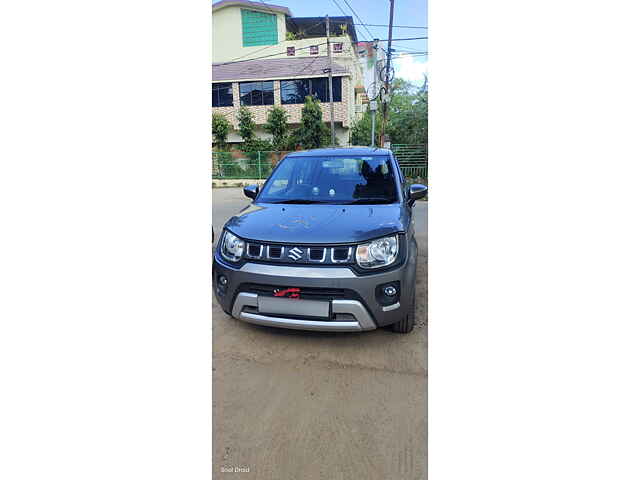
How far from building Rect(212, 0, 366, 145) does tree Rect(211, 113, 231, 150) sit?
37 millimetres

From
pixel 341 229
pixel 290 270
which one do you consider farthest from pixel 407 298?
pixel 290 270

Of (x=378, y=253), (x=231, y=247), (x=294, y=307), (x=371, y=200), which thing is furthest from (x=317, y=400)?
(x=371, y=200)

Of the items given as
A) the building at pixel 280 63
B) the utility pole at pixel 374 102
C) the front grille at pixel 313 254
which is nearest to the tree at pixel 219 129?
the building at pixel 280 63

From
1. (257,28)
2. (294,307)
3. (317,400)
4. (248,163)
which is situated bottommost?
(317,400)

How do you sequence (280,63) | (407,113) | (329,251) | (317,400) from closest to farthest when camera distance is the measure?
1. (317,400)
2. (329,251)
3. (407,113)
4. (280,63)

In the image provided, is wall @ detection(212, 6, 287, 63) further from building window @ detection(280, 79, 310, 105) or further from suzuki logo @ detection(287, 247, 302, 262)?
suzuki logo @ detection(287, 247, 302, 262)

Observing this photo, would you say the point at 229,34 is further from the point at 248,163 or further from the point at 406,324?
the point at 406,324

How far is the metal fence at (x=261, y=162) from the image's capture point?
6.03 ft

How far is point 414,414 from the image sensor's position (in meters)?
1.57

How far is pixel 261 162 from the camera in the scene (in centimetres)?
219

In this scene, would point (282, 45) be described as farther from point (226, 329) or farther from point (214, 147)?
point (226, 329)

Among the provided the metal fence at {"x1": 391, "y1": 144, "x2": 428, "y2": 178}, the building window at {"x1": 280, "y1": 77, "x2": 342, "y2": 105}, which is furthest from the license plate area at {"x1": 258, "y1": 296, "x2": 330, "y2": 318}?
the building window at {"x1": 280, "y1": 77, "x2": 342, "y2": 105}

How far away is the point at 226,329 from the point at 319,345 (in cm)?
52

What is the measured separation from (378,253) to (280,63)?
1179mm
